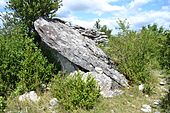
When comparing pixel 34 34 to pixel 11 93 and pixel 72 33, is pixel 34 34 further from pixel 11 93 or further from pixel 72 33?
pixel 11 93

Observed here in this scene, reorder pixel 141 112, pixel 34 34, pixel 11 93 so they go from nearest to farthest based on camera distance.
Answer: pixel 141 112 < pixel 11 93 < pixel 34 34

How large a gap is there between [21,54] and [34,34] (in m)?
1.38

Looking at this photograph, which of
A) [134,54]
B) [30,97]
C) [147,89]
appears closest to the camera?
[30,97]

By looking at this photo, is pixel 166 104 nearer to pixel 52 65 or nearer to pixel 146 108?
pixel 146 108

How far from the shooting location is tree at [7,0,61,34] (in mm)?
10336

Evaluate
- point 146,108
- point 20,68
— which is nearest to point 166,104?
point 146,108

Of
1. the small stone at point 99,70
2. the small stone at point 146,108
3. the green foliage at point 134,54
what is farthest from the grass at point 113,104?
the small stone at point 99,70

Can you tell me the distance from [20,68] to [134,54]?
352 centimetres

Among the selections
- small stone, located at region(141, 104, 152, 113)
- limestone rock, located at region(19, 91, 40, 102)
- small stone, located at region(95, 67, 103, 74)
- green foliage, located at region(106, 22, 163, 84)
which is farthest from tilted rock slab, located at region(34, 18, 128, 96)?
limestone rock, located at region(19, 91, 40, 102)

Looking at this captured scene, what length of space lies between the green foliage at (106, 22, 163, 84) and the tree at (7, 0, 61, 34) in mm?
2261

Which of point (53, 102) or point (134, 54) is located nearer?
point (53, 102)

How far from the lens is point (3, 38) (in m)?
9.84

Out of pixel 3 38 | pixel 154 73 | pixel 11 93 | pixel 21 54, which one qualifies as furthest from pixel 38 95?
pixel 154 73

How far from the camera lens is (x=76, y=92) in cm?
818
